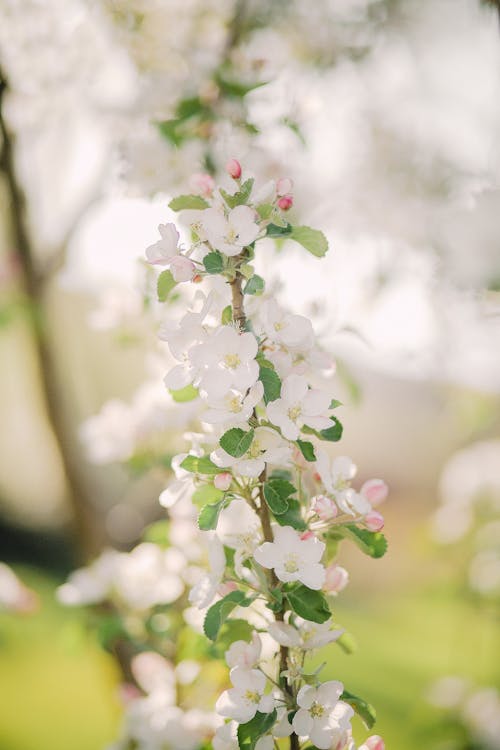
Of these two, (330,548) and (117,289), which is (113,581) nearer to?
(117,289)

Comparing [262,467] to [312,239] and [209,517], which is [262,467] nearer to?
[209,517]

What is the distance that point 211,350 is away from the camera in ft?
2.40

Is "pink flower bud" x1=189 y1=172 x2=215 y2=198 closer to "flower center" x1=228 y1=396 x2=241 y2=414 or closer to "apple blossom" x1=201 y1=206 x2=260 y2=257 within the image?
"apple blossom" x1=201 y1=206 x2=260 y2=257

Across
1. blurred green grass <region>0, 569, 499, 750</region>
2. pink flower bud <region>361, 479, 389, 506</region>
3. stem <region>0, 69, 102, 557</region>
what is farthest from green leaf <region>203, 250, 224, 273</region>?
blurred green grass <region>0, 569, 499, 750</region>

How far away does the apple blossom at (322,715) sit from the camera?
2.46 ft

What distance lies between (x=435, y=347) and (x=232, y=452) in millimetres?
1508

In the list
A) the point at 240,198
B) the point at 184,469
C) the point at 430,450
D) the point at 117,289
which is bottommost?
the point at 430,450

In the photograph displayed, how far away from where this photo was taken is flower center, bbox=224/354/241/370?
2.42 ft

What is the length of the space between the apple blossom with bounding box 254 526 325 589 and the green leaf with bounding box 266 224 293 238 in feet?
1.09

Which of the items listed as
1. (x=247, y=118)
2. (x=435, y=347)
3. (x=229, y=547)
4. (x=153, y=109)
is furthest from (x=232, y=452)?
(x=435, y=347)

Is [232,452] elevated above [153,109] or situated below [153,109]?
below

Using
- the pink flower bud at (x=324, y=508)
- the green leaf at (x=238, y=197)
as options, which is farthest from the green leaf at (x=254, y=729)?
the green leaf at (x=238, y=197)

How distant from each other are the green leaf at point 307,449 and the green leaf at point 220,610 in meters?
0.18

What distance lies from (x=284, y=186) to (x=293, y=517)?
38 centimetres
